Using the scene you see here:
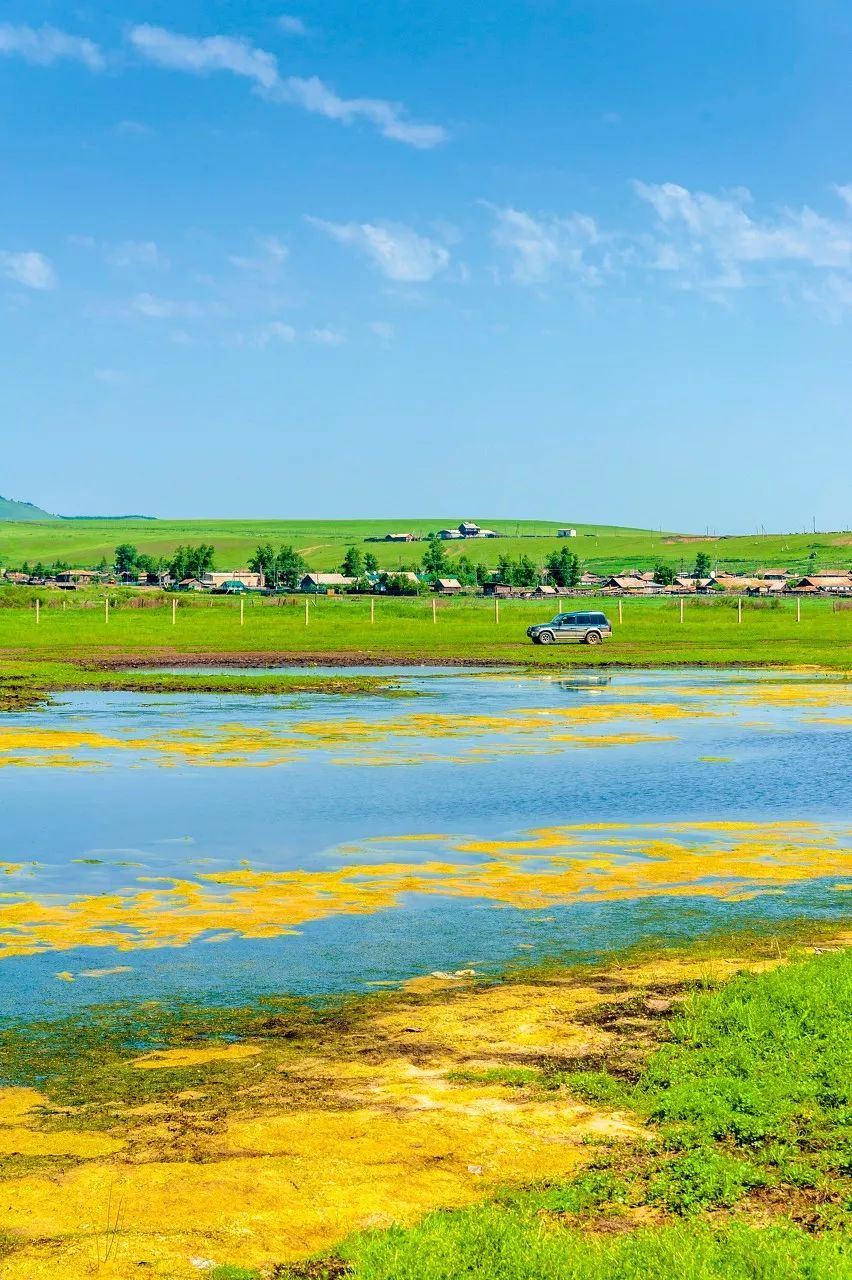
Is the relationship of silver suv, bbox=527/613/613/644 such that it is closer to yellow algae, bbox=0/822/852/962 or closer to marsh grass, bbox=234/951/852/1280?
yellow algae, bbox=0/822/852/962

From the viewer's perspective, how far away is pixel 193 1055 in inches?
482

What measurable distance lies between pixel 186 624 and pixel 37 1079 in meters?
85.4

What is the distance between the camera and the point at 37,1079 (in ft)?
38.2

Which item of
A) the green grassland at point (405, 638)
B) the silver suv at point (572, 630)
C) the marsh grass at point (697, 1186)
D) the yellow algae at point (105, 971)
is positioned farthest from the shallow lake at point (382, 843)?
the silver suv at point (572, 630)

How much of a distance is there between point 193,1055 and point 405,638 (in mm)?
73662

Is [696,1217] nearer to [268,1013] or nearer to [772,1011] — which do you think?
[772,1011]

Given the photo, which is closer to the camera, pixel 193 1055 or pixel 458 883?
Answer: pixel 193 1055

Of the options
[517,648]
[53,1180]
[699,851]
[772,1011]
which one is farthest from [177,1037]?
[517,648]

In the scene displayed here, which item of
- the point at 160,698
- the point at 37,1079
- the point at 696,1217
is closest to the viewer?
the point at 696,1217

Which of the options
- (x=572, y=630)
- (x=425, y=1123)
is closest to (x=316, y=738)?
(x=425, y=1123)

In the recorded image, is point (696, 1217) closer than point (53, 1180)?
Yes

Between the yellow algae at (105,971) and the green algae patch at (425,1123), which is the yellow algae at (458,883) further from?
the green algae patch at (425,1123)

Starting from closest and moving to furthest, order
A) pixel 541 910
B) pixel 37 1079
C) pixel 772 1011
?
pixel 37 1079
pixel 772 1011
pixel 541 910

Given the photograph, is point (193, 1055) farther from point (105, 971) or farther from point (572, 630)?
point (572, 630)
